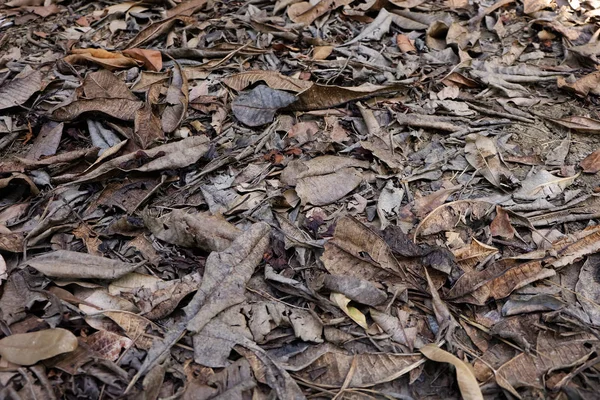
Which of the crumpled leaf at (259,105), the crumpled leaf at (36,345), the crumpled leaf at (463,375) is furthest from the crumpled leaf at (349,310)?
the crumpled leaf at (259,105)

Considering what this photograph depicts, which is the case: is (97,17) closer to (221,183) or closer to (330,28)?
(330,28)

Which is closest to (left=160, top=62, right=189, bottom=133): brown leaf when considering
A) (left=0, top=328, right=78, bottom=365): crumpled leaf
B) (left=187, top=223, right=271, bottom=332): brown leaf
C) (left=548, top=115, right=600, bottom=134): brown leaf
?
(left=187, top=223, right=271, bottom=332): brown leaf

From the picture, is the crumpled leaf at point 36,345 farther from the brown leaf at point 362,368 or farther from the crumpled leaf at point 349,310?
the crumpled leaf at point 349,310

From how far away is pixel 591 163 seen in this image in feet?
8.13

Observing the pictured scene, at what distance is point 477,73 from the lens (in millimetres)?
2922

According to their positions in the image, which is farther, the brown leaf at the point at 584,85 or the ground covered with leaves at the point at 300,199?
the brown leaf at the point at 584,85

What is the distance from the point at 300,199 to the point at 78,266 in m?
0.95

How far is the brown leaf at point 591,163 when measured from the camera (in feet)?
8.06

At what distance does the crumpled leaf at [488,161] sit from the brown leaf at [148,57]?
1756 millimetres

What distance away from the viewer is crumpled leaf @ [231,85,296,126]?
2660mm

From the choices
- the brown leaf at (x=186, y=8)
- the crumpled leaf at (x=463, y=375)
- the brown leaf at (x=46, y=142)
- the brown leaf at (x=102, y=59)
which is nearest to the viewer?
the crumpled leaf at (x=463, y=375)

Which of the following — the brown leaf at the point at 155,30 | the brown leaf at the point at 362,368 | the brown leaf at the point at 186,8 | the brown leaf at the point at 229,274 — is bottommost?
the brown leaf at the point at 362,368

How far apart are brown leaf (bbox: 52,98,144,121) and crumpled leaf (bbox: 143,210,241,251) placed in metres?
0.68

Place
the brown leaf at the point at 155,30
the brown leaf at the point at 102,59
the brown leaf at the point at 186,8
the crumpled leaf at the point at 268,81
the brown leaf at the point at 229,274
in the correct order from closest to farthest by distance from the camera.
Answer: the brown leaf at the point at 229,274 < the crumpled leaf at the point at 268,81 < the brown leaf at the point at 102,59 < the brown leaf at the point at 155,30 < the brown leaf at the point at 186,8
